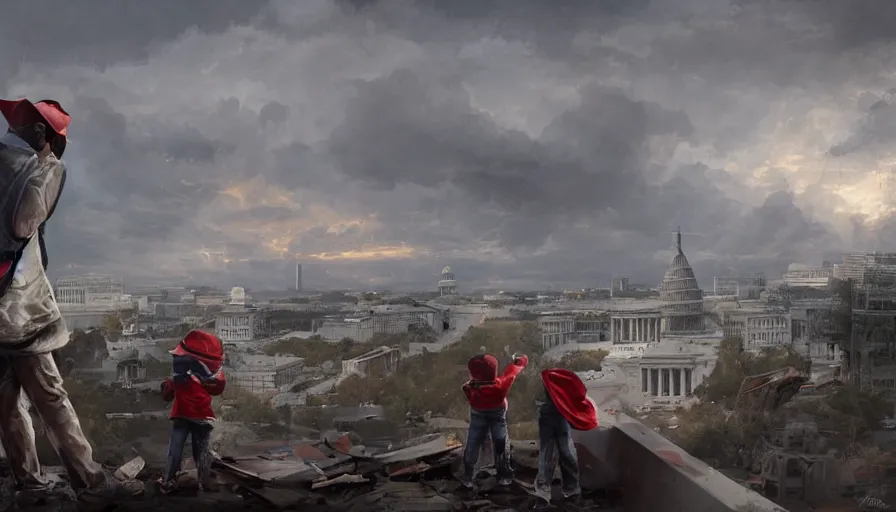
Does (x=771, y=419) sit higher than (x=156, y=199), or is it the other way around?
(x=156, y=199)

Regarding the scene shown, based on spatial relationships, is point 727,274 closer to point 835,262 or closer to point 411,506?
point 835,262

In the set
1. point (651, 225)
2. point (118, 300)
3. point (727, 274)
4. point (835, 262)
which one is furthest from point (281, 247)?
point (835, 262)

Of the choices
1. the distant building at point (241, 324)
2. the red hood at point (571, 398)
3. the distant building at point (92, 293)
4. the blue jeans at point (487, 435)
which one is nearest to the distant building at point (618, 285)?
the red hood at point (571, 398)

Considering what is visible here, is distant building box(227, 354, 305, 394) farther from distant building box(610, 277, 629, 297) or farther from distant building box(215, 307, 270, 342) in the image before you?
distant building box(610, 277, 629, 297)

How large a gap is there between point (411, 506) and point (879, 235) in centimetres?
268

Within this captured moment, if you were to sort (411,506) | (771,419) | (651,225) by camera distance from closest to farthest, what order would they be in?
(411,506) < (771,419) < (651,225)

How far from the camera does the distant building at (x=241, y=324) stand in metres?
3.30

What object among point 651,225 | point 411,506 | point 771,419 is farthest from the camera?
point 651,225

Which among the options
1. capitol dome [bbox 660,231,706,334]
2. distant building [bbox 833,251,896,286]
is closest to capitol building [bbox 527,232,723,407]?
capitol dome [bbox 660,231,706,334]

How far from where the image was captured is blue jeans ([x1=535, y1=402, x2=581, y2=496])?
2.70m

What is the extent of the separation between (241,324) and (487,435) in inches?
57.0

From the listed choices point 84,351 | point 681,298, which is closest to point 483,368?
point 681,298

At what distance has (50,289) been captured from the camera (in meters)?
2.85

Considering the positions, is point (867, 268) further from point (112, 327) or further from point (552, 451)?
point (112, 327)
